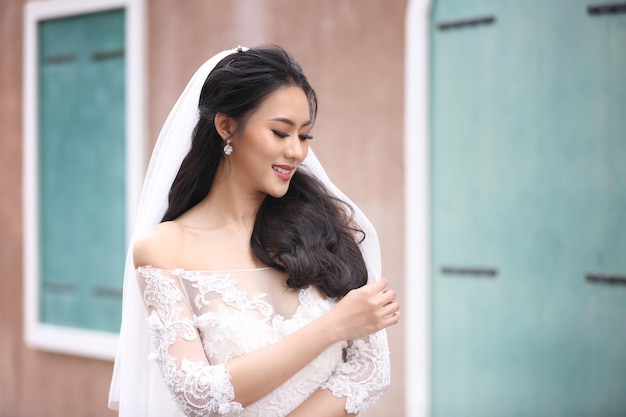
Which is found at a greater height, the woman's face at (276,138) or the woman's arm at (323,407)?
the woman's face at (276,138)

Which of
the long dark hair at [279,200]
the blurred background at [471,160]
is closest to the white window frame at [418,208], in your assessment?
the blurred background at [471,160]

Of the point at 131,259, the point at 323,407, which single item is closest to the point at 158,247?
the point at 131,259

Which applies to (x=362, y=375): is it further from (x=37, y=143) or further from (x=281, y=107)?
(x=37, y=143)

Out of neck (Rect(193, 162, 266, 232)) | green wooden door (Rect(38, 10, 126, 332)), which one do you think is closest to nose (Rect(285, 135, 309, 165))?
neck (Rect(193, 162, 266, 232))

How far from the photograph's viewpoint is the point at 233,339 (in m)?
2.28

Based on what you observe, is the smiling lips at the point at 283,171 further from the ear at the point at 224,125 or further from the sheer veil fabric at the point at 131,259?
the sheer veil fabric at the point at 131,259

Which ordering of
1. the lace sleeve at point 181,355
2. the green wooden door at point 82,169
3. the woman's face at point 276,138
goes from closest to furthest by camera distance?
the lace sleeve at point 181,355 < the woman's face at point 276,138 < the green wooden door at point 82,169

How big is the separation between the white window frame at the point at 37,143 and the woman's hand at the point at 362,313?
396 centimetres

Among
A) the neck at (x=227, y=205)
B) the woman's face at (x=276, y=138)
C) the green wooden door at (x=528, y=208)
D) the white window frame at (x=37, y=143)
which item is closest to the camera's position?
the woman's face at (x=276, y=138)

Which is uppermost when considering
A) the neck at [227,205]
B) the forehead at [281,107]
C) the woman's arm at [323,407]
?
the forehead at [281,107]

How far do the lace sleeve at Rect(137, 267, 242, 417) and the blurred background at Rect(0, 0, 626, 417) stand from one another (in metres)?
2.40

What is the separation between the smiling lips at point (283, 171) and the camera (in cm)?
230

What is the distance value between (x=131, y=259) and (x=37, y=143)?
4.45m

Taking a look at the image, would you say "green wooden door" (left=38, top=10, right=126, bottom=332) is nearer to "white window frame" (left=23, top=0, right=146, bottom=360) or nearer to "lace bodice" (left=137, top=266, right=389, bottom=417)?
"white window frame" (left=23, top=0, right=146, bottom=360)
